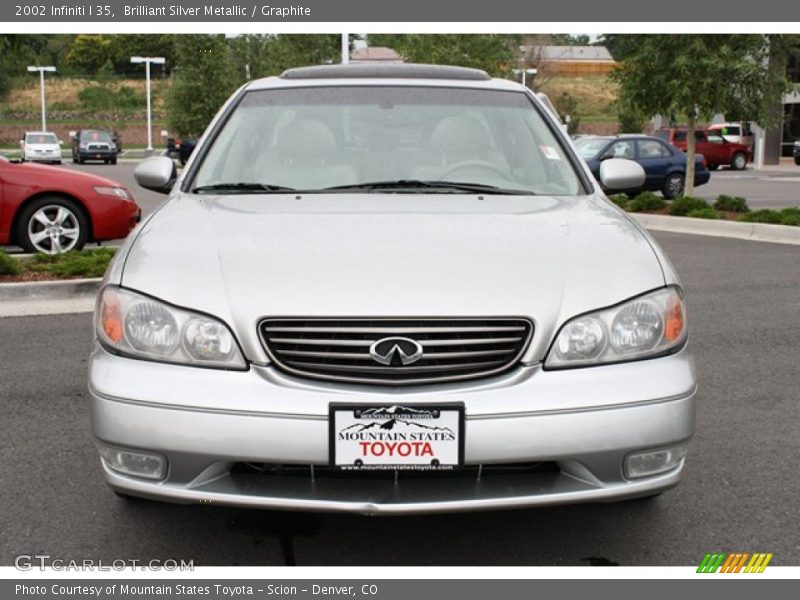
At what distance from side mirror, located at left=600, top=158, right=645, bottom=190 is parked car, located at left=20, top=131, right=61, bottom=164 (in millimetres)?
41997

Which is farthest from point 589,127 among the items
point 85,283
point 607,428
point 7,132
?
point 607,428

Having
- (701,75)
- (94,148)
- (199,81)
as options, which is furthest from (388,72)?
(94,148)

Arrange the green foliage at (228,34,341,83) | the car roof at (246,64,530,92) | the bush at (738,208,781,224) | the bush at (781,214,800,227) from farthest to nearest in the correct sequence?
the green foliage at (228,34,341,83) < the bush at (738,208,781,224) < the bush at (781,214,800,227) < the car roof at (246,64,530,92)

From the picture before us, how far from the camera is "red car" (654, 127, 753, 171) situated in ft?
124

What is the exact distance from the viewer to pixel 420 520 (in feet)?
11.4

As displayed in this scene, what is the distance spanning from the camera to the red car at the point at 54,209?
949 centimetres

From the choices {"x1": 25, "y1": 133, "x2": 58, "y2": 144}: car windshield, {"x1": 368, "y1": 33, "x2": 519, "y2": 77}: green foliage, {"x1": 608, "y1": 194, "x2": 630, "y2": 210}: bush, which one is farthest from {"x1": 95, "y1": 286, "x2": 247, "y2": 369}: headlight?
{"x1": 25, "y1": 133, "x2": 58, "y2": 144}: car windshield

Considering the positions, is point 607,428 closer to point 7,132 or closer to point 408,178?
point 408,178

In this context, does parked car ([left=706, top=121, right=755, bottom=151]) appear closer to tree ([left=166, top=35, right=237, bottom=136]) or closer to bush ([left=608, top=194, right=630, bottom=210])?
tree ([left=166, top=35, right=237, bottom=136])

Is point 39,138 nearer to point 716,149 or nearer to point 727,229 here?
point 716,149

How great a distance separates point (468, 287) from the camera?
9.43 ft

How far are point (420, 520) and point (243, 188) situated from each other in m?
1.50

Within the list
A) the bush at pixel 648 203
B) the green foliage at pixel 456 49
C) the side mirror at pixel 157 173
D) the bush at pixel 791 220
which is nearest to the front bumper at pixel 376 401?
the side mirror at pixel 157 173

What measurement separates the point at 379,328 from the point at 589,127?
6972 cm
